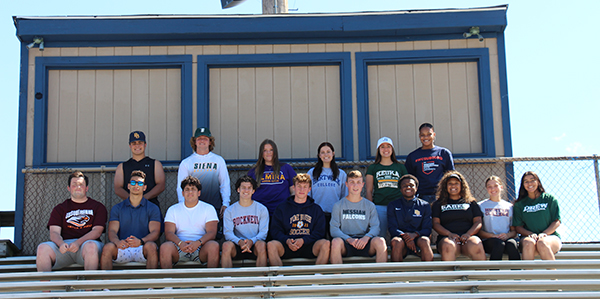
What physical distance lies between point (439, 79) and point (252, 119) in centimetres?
251

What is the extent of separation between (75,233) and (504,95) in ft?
17.7

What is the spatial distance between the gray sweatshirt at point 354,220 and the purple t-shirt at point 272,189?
744 millimetres

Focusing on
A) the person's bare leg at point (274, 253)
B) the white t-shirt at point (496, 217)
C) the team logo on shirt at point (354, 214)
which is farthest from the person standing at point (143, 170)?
the white t-shirt at point (496, 217)

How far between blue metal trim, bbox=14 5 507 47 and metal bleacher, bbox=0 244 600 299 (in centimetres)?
325

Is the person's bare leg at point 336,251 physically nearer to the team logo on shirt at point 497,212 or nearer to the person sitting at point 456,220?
the person sitting at point 456,220

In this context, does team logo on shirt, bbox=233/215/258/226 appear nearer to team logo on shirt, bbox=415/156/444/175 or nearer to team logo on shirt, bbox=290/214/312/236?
team logo on shirt, bbox=290/214/312/236

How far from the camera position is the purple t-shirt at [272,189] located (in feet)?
21.1

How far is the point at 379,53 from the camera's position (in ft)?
24.8

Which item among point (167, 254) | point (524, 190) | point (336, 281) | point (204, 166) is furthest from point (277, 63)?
point (524, 190)

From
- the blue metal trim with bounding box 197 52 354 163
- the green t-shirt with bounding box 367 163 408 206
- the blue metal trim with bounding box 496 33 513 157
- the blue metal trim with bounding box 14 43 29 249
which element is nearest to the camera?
the green t-shirt with bounding box 367 163 408 206

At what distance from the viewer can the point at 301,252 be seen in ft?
18.8

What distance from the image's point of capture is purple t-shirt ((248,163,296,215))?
642 cm

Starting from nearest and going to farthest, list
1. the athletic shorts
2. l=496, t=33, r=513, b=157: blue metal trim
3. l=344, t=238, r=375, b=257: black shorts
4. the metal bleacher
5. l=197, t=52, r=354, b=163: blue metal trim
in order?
the metal bleacher → l=344, t=238, r=375, b=257: black shorts → the athletic shorts → l=496, t=33, r=513, b=157: blue metal trim → l=197, t=52, r=354, b=163: blue metal trim

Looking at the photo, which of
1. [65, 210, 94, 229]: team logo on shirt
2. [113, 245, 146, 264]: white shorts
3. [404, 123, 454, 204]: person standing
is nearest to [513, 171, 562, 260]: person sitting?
[404, 123, 454, 204]: person standing
